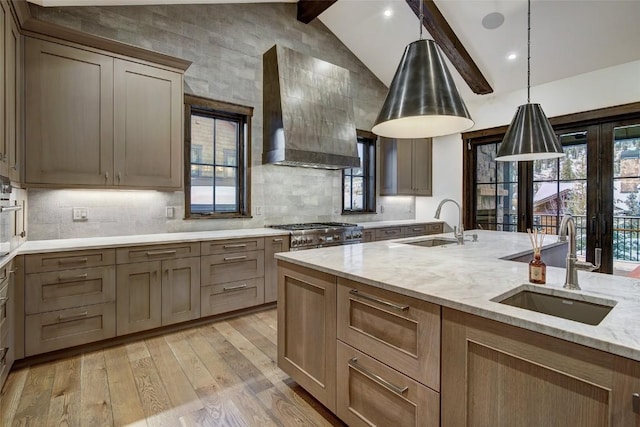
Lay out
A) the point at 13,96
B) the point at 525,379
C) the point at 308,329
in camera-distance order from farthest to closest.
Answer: the point at 13,96 < the point at 308,329 < the point at 525,379

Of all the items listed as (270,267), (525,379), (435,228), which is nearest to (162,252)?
(270,267)

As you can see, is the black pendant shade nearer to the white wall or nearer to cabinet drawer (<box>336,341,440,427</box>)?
cabinet drawer (<box>336,341,440,427</box>)

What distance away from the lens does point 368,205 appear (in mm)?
5648

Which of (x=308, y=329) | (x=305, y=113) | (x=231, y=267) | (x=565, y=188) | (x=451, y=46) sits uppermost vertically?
(x=451, y=46)

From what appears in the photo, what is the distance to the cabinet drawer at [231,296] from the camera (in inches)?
129

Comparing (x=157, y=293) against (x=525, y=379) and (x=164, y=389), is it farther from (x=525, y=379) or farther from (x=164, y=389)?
(x=525, y=379)

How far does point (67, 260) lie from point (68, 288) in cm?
22

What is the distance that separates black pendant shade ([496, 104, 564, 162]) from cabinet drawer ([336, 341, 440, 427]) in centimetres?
190

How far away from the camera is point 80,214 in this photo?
10.2ft

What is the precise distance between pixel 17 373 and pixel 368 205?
4.59 meters

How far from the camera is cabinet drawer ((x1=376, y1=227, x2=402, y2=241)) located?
4898mm

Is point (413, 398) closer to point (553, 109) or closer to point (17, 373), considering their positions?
point (17, 373)

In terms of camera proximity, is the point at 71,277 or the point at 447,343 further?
the point at 71,277

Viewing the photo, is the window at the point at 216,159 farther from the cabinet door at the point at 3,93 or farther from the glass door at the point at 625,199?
the glass door at the point at 625,199
